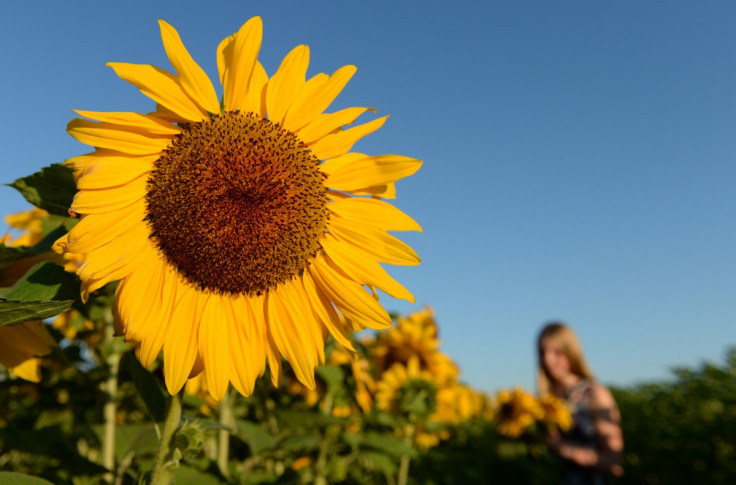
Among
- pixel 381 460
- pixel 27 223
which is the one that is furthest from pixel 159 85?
pixel 381 460

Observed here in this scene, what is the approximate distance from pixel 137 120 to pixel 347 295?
61 cm

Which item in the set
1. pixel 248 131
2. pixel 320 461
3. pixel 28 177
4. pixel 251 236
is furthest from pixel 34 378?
pixel 320 461

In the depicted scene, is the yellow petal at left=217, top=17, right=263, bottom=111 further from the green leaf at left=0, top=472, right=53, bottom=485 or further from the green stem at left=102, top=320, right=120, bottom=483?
the green stem at left=102, top=320, right=120, bottom=483

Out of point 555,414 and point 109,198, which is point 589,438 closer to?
point 555,414

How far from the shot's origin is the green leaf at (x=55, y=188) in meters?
1.29

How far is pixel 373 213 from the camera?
4.89 feet

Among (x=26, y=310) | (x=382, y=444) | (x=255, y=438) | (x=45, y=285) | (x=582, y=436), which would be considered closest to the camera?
(x=26, y=310)

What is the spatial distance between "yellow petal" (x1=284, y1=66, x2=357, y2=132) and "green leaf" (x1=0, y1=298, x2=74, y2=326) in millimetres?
632

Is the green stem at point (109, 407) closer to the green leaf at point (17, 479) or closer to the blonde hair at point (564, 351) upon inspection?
the green leaf at point (17, 479)

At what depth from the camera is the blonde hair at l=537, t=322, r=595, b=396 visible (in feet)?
26.3

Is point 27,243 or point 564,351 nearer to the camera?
point 27,243

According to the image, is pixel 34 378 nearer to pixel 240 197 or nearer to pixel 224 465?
pixel 240 197

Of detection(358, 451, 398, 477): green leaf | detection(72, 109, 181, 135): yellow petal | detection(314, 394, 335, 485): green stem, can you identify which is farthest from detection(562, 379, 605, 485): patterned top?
detection(72, 109, 181, 135): yellow petal

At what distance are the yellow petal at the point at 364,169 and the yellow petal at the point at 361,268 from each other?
0.15 metres
